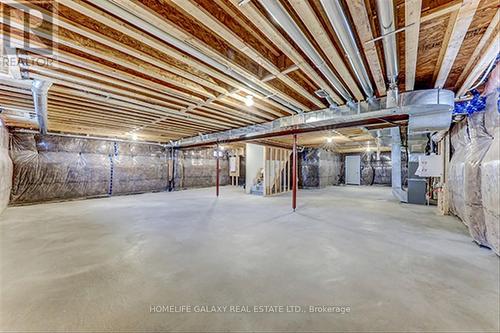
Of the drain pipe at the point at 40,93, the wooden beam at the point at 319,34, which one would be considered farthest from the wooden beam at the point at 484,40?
the drain pipe at the point at 40,93

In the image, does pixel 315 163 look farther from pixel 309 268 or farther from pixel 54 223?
pixel 54 223

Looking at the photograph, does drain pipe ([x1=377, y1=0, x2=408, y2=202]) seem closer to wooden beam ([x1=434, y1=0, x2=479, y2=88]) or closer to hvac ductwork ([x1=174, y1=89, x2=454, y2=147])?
hvac ductwork ([x1=174, y1=89, x2=454, y2=147])

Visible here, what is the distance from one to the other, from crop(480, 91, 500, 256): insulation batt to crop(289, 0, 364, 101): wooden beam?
6.00 feet

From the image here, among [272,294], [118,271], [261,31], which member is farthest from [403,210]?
[118,271]

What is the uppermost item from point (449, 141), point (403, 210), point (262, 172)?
point (449, 141)

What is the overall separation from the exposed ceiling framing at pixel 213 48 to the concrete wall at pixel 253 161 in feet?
14.6

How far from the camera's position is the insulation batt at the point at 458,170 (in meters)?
3.73

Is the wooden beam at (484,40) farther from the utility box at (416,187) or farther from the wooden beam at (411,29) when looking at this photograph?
the utility box at (416,187)

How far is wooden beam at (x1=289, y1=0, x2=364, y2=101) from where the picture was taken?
5.16ft

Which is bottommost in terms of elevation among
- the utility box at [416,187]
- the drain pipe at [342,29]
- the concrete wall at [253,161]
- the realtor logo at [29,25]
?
the utility box at [416,187]

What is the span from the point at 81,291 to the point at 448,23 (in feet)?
12.9

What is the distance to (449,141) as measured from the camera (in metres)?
4.85

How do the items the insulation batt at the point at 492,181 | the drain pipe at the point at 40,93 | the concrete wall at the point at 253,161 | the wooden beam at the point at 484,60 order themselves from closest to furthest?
1. the wooden beam at the point at 484,60
2. the insulation batt at the point at 492,181
3. the drain pipe at the point at 40,93
4. the concrete wall at the point at 253,161

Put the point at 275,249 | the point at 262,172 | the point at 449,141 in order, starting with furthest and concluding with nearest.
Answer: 1. the point at 262,172
2. the point at 449,141
3. the point at 275,249
